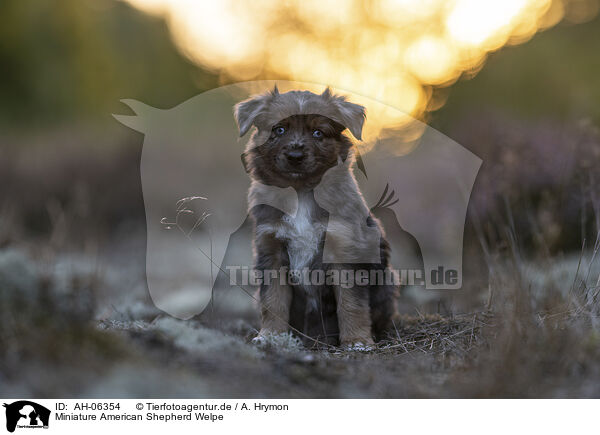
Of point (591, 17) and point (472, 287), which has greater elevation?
point (591, 17)

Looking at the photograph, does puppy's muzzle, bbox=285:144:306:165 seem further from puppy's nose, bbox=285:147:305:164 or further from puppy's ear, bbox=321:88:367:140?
puppy's ear, bbox=321:88:367:140

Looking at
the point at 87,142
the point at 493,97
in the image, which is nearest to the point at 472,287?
the point at 493,97

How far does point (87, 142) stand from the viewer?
11.0m

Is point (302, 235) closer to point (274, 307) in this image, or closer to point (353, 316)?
point (274, 307)

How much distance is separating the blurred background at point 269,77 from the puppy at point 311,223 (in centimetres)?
56

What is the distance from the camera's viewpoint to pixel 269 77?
263 inches

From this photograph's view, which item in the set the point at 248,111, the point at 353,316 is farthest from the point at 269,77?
the point at 353,316

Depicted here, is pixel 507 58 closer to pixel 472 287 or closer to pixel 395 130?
pixel 395 130

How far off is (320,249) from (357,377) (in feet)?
4.04
